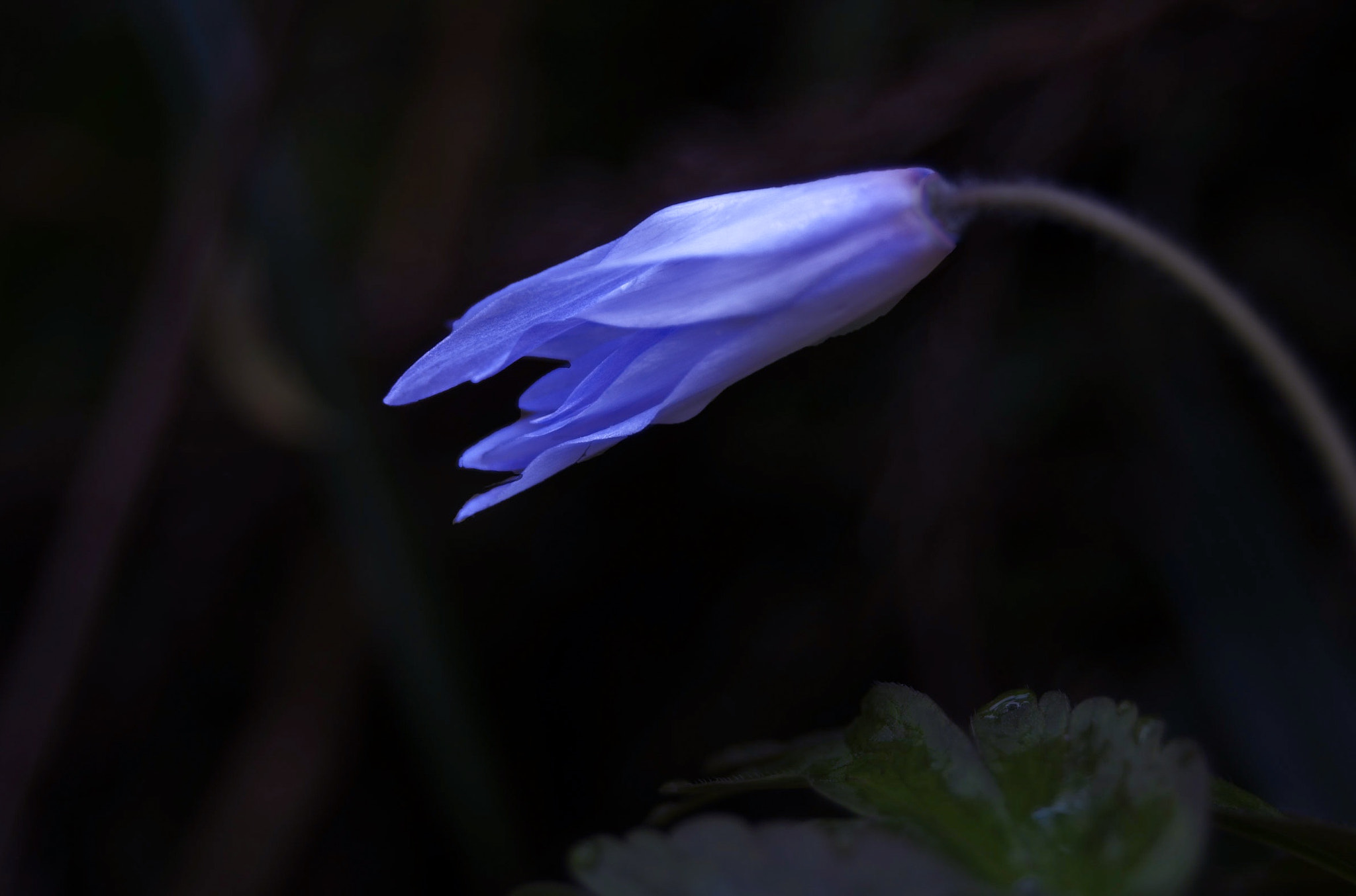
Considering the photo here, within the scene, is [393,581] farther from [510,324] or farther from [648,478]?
[510,324]

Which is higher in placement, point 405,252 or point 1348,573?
point 405,252

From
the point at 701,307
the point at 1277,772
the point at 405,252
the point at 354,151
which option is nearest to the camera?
the point at 701,307

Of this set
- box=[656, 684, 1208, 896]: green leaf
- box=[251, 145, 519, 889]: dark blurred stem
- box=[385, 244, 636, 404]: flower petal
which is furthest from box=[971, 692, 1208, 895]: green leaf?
box=[251, 145, 519, 889]: dark blurred stem

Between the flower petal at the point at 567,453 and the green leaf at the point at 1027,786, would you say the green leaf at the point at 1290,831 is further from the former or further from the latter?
the flower petal at the point at 567,453

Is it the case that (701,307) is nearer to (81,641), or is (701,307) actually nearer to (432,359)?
(432,359)

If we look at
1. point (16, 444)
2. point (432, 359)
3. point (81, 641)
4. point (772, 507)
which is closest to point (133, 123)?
point (16, 444)

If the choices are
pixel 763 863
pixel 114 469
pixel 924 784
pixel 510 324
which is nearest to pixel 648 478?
pixel 114 469

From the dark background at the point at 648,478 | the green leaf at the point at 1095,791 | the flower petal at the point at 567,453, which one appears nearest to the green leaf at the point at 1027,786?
the green leaf at the point at 1095,791
